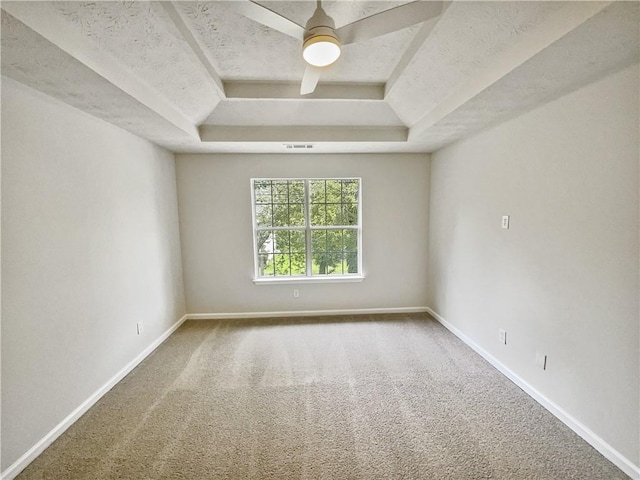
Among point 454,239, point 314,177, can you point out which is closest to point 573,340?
point 454,239

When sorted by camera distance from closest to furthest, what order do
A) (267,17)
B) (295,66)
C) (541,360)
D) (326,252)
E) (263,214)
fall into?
(267,17) < (541,360) < (295,66) < (263,214) < (326,252)

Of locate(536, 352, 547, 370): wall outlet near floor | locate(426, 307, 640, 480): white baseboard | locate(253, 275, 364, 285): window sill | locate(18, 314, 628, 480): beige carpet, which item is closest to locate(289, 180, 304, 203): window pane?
locate(253, 275, 364, 285): window sill

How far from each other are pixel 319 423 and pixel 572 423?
1643 millimetres

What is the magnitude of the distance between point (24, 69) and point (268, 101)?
167 centimetres

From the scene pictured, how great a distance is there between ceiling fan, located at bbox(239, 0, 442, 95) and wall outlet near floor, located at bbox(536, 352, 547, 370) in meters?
2.31

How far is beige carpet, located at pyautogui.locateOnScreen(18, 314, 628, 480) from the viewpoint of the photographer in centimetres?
156

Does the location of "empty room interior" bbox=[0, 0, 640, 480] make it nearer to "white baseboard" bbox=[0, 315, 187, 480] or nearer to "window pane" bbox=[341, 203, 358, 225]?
"white baseboard" bbox=[0, 315, 187, 480]

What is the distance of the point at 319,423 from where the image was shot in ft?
6.16

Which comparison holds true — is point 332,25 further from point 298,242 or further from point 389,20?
point 298,242

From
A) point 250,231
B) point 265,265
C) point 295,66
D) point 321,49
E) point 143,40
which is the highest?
point 295,66

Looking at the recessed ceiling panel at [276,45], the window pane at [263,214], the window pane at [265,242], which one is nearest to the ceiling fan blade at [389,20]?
the recessed ceiling panel at [276,45]

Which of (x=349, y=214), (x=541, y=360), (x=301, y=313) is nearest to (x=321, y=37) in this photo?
(x=541, y=360)

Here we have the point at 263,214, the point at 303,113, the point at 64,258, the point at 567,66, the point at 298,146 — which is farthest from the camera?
the point at 263,214

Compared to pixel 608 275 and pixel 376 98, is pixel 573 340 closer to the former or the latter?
pixel 608 275
